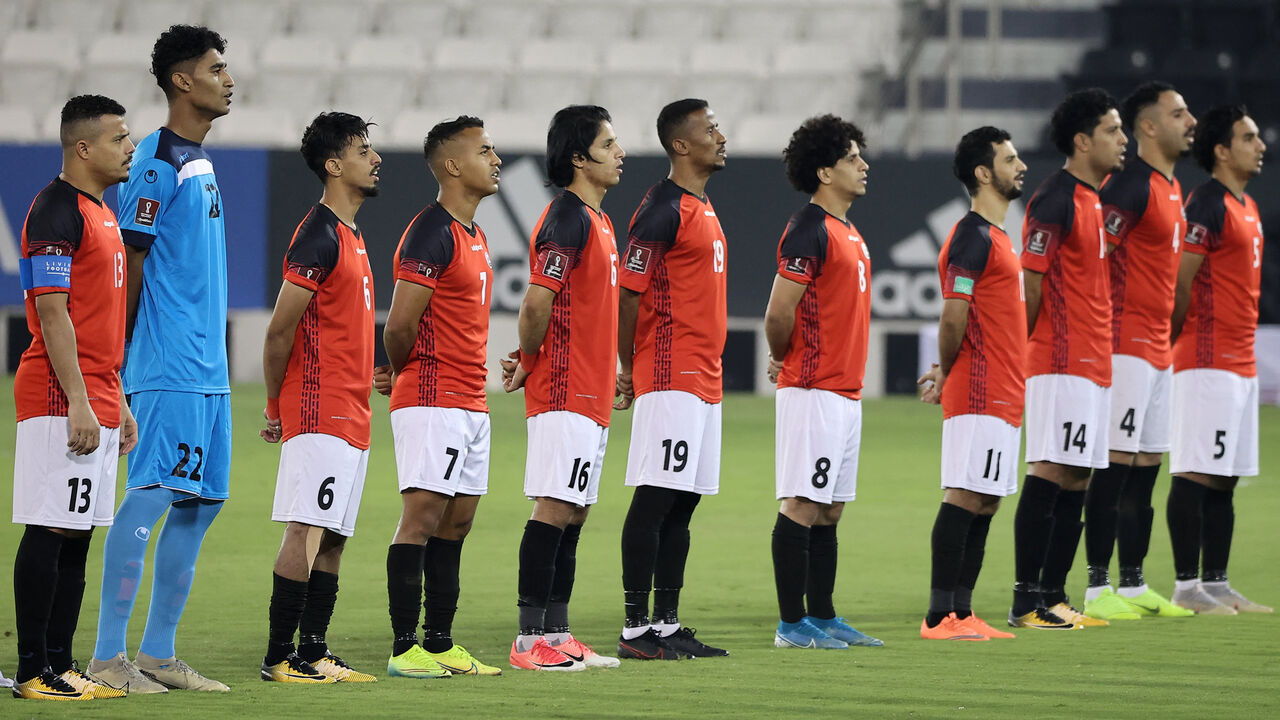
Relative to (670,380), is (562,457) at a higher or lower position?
lower

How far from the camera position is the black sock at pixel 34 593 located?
5.25 m

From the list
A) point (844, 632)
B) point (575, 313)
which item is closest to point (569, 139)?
point (575, 313)

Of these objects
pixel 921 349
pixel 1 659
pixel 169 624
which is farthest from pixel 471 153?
pixel 921 349

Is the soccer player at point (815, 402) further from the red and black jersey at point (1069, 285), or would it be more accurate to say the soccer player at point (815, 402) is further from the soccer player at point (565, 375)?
the red and black jersey at point (1069, 285)

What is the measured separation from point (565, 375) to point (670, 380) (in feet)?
1.57

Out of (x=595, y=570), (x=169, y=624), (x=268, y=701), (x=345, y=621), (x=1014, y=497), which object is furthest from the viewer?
(x=1014, y=497)

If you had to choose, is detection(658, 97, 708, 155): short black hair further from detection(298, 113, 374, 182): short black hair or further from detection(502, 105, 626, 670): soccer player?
detection(298, 113, 374, 182): short black hair

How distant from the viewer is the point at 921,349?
1947 centimetres

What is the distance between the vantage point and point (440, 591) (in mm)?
6008

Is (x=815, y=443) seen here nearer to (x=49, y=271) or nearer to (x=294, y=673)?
(x=294, y=673)

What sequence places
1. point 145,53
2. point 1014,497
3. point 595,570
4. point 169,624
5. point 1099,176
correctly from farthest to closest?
point 145,53
point 1014,497
point 595,570
point 1099,176
point 169,624

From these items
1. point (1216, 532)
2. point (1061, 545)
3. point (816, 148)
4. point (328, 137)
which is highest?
point (816, 148)

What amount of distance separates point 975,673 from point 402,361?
2419 millimetres

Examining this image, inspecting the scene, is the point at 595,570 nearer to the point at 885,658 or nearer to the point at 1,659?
the point at 885,658
